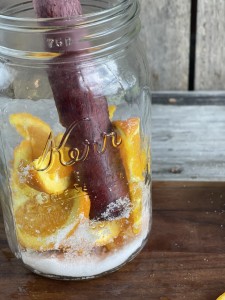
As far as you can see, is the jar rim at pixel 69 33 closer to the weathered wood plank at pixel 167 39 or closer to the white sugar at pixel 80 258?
the white sugar at pixel 80 258

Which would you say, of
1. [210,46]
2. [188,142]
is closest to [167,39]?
[210,46]

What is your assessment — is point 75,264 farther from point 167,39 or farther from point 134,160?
point 167,39

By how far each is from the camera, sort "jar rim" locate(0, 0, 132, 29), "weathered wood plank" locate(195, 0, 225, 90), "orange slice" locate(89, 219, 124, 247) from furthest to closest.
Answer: "weathered wood plank" locate(195, 0, 225, 90), "orange slice" locate(89, 219, 124, 247), "jar rim" locate(0, 0, 132, 29)

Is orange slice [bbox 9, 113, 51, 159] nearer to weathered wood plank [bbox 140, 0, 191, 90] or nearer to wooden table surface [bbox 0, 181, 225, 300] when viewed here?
wooden table surface [bbox 0, 181, 225, 300]

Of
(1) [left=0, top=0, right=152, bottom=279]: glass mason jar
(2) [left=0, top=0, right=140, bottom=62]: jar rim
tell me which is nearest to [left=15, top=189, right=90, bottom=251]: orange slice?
(1) [left=0, top=0, right=152, bottom=279]: glass mason jar

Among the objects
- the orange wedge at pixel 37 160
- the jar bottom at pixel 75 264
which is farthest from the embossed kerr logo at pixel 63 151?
the jar bottom at pixel 75 264

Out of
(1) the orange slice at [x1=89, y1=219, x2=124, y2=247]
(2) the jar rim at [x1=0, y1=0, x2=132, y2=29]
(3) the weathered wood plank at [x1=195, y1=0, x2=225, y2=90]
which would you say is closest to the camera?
(2) the jar rim at [x1=0, y1=0, x2=132, y2=29]

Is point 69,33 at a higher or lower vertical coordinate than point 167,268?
higher
